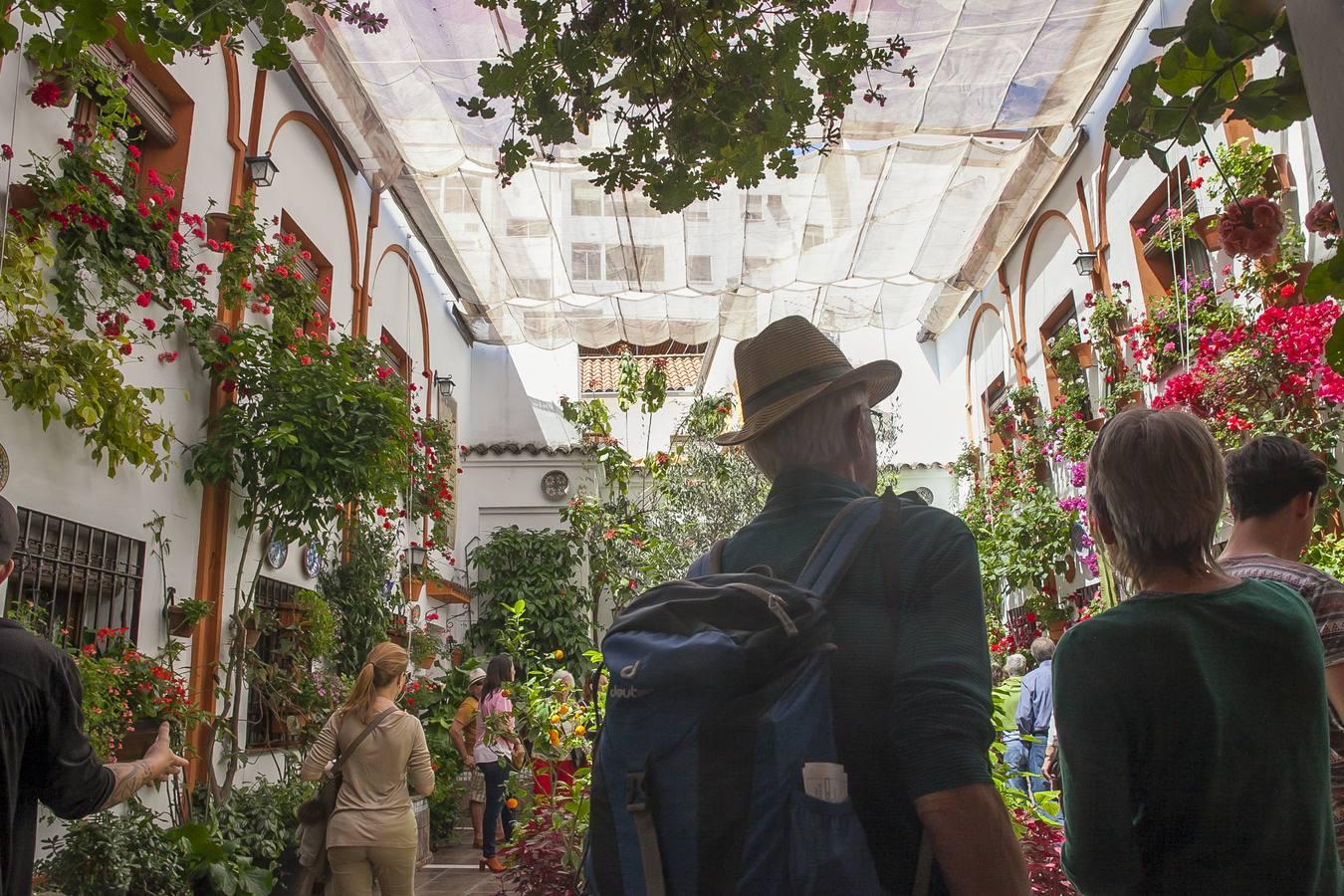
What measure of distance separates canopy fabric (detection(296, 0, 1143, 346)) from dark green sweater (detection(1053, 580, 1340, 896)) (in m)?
7.03

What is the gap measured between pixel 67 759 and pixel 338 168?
338 inches

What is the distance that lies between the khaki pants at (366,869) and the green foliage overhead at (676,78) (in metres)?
3.47

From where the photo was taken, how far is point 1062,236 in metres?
11.7

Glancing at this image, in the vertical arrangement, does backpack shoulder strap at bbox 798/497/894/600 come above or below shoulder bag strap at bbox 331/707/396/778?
above

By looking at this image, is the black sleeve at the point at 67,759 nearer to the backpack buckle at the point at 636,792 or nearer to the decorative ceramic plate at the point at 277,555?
the backpack buckle at the point at 636,792

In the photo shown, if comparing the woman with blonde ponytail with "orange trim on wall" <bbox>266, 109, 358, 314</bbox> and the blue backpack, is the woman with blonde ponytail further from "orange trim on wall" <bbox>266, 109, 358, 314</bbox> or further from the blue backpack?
"orange trim on wall" <bbox>266, 109, 358, 314</bbox>

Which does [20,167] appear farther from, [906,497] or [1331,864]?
[1331,864]

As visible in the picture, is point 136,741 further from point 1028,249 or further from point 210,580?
point 1028,249

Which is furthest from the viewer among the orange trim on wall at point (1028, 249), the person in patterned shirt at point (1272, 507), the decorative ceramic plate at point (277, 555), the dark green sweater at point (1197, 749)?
the orange trim on wall at point (1028, 249)

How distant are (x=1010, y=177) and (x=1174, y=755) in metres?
10.5

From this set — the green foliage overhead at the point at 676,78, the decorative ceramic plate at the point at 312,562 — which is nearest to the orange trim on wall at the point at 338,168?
the decorative ceramic plate at the point at 312,562

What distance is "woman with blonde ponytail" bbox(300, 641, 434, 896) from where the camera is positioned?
200 inches

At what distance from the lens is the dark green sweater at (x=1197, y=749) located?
1.51 meters

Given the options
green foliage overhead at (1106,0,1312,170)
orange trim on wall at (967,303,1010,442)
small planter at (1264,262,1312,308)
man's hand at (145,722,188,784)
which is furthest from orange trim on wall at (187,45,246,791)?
orange trim on wall at (967,303,1010,442)
